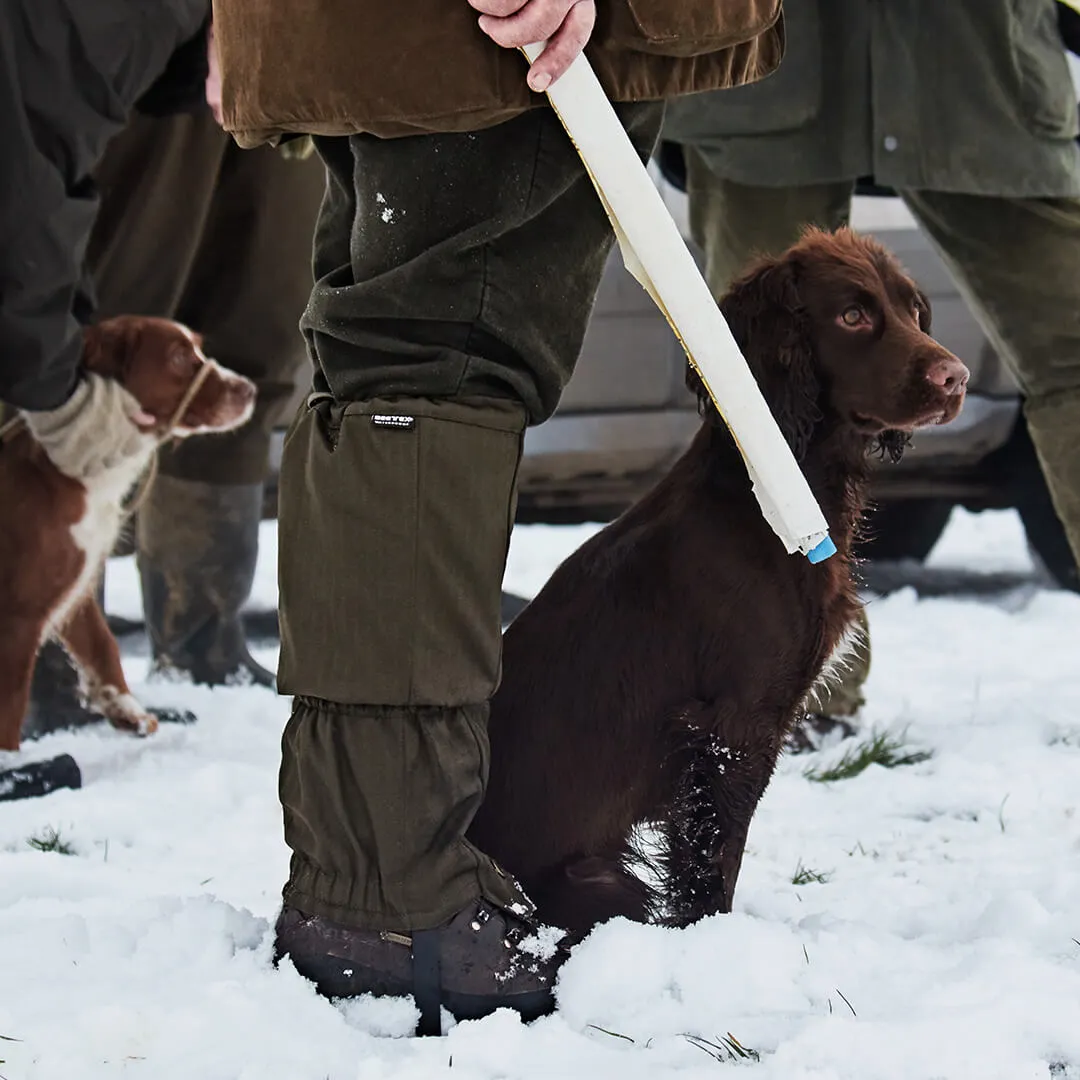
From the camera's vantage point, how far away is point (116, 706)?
3.30 m

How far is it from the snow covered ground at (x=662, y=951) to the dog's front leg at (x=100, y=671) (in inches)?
9.3

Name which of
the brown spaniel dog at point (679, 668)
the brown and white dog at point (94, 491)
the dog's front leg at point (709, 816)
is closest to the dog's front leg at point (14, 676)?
the brown and white dog at point (94, 491)

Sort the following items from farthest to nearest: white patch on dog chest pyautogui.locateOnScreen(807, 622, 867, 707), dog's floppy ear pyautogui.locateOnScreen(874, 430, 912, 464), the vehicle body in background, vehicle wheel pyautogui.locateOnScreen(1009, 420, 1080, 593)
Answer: vehicle wheel pyautogui.locateOnScreen(1009, 420, 1080, 593), the vehicle body in background, dog's floppy ear pyautogui.locateOnScreen(874, 430, 912, 464), white patch on dog chest pyautogui.locateOnScreen(807, 622, 867, 707)

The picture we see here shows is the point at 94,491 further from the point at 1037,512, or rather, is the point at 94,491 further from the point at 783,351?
the point at 1037,512

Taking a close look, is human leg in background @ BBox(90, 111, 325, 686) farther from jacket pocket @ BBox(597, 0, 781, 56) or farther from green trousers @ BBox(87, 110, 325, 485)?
jacket pocket @ BBox(597, 0, 781, 56)

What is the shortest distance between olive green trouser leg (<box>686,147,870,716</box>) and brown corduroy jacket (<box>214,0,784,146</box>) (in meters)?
1.43

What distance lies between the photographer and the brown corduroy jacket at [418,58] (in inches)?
56.3

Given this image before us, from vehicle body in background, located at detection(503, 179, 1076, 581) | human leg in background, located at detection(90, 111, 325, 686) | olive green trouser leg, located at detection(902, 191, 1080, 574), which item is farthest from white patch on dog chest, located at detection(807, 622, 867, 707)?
vehicle body in background, located at detection(503, 179, 1076, 581)

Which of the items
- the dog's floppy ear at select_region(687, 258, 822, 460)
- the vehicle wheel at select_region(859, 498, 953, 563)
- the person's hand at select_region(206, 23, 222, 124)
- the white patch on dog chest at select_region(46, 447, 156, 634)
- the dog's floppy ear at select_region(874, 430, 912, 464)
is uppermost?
the person's hand at select_region(206, 23, 222, 124)

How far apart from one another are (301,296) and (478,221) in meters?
2.31

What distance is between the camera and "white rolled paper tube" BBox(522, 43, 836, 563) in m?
1.45

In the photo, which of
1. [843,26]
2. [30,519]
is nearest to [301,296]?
[30,519]

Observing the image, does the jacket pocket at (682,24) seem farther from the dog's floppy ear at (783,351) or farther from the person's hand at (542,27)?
the dog's floppy ear at (783,351)

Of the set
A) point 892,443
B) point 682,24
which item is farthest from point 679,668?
point 682,24
